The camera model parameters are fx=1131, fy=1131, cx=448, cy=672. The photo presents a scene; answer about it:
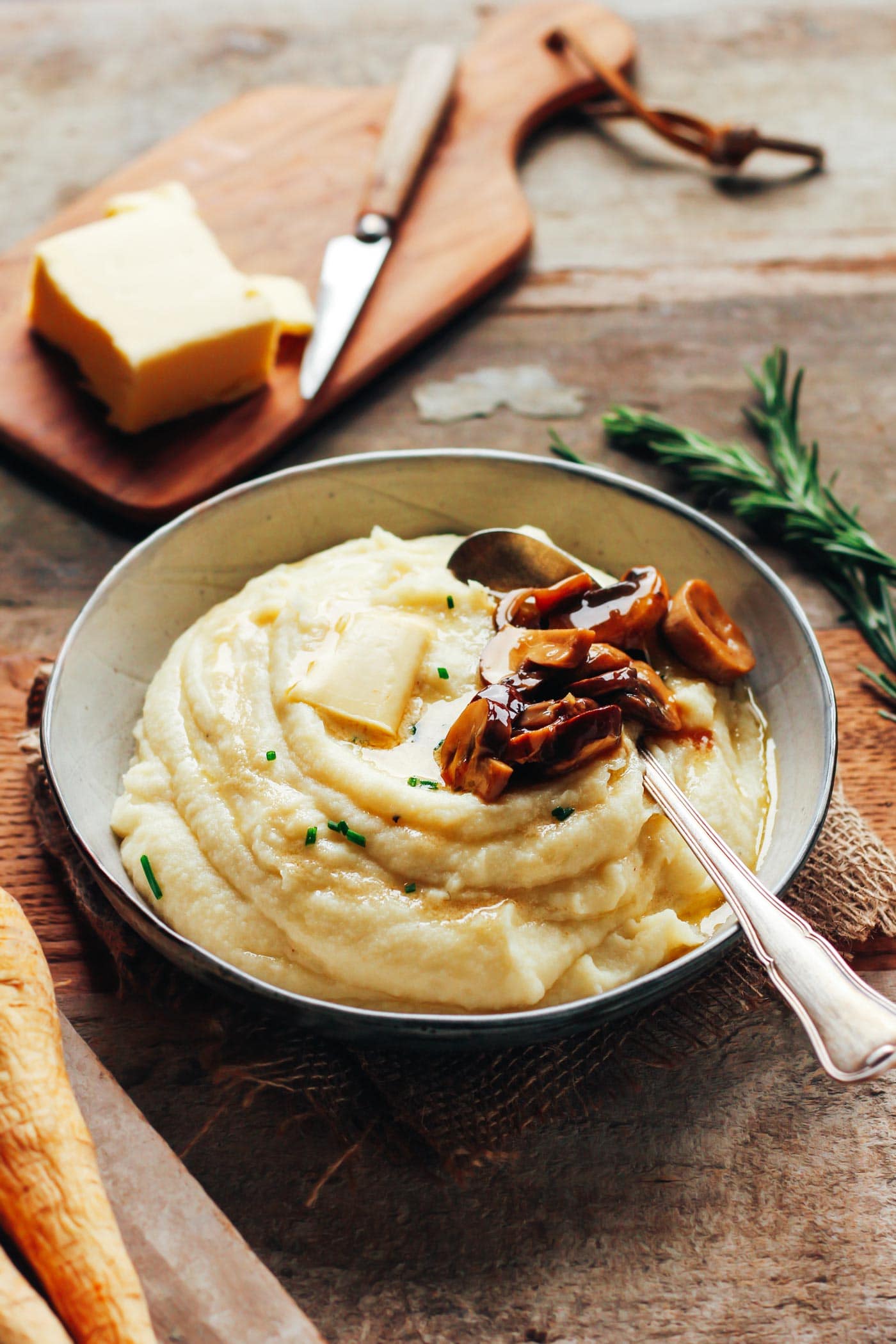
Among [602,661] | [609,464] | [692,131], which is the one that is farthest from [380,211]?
[602,661]

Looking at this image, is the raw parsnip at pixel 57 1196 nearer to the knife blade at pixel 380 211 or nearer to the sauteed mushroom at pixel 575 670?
the sauteed mushroom at pixel 575 670

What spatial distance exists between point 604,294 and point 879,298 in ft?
4.63

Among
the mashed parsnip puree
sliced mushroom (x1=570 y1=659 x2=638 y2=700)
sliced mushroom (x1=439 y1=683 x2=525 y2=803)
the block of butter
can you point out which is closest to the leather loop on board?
the block of butter

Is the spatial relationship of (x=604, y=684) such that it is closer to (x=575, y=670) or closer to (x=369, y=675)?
(x=575, y=670)

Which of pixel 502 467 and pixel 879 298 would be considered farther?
pixel 879 298

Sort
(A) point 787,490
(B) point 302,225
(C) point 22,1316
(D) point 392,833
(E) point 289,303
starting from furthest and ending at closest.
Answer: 1. (B) point 302,225
2. (E) point 289,303
3. (A) point 787,490
4. (D) point 392,833
5. (C) point 22,1316

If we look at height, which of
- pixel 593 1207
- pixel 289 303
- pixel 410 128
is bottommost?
pixel 593 1207

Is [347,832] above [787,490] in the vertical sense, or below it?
above

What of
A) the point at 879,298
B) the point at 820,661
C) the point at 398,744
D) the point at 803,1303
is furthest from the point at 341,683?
the point at 879,298

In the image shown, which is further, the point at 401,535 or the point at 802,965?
the point at 401,535

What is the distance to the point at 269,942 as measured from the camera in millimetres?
2996

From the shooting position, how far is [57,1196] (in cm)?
246

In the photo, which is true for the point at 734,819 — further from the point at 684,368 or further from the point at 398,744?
the point at 684,368

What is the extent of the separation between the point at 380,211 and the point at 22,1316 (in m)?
4.95
